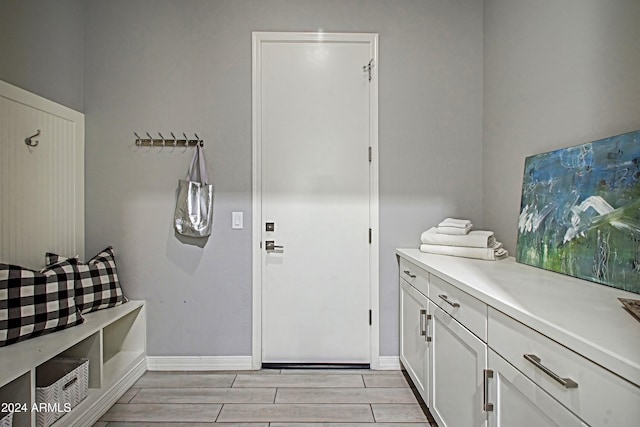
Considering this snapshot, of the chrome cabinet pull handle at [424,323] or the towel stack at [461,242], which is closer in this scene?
the chrome cabinet pull handle at [424,323]

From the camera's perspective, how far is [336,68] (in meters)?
2.87

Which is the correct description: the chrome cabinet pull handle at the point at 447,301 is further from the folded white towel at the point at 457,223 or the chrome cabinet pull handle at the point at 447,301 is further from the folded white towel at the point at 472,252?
the folded white towel at the point at 457,223

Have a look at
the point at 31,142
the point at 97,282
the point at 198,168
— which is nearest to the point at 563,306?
the point at 198,168

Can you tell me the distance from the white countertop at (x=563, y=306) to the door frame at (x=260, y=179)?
833mm

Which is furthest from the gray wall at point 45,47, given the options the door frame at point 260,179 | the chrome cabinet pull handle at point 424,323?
the chrome cabinet pull handle at point 424,323

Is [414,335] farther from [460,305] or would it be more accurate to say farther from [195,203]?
[195,203]

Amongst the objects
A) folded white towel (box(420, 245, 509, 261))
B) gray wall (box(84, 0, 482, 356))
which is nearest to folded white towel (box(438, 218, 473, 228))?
Answer: folded white towel (box(420, 245, 509, 261))

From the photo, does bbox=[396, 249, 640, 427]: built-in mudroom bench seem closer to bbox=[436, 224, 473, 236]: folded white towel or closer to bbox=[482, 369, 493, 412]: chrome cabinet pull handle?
bbox=[482, 369, 493, 412]: chrome cabinet pull handle

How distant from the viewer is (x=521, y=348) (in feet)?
3.97

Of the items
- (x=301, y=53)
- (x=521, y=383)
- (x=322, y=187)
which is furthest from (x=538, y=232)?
(x=301, y=53)

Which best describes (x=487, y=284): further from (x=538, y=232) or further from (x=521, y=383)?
(x=538, y=232)

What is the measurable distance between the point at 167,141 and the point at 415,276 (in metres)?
1.93

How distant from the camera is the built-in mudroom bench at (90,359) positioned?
5.60 ft

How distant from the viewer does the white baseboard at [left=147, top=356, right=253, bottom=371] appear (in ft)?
9.43
